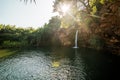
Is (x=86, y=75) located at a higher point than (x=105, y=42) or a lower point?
lower

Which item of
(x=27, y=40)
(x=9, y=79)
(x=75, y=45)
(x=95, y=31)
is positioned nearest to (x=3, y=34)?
(x=27, y=40)

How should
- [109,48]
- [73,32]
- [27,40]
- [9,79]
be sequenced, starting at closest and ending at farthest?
[9,79], [109,48], [73,32], [27,40]

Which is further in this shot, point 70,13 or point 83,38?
point 83,38

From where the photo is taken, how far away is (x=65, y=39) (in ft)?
199

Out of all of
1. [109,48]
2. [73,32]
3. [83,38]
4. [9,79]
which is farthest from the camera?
[73,32]

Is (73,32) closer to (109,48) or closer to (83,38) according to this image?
(83,38)

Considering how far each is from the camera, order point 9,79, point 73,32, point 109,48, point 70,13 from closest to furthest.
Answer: point 70,13
point 9,79
point 109,48
point 73,32

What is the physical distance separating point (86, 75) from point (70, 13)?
10.3 metres

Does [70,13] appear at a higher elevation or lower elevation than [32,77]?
higher

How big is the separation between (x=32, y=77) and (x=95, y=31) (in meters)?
27.8

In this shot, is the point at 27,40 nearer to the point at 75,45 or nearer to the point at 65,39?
the point at 65,39

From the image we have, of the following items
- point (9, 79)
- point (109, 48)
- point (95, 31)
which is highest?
point (95, 31)

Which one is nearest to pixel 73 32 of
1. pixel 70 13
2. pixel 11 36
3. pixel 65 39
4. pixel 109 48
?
pixel 65 39

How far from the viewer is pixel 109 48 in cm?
4234
